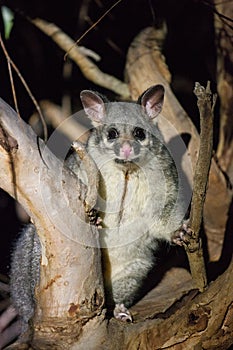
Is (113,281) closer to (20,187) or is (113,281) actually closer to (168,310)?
(168,310)

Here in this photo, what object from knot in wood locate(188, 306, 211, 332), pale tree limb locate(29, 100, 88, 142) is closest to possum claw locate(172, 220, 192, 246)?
knot in wood locate(188, 306, 211, 332)

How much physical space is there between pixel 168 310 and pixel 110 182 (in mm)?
865

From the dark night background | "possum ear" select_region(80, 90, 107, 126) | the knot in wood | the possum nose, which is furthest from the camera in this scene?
the dark night background

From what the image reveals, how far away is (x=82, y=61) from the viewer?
18.0ft

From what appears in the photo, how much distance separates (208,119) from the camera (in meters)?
2.59

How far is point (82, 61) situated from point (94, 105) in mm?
1592

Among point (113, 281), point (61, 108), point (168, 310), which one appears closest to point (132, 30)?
point (61, 108)

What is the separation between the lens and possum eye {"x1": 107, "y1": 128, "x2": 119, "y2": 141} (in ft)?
12.5

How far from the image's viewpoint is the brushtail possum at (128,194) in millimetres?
3711

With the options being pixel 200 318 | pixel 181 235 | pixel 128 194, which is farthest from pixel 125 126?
pixel 200 318

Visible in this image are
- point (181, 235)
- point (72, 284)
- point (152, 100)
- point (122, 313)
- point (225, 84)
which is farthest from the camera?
point (225, 84)

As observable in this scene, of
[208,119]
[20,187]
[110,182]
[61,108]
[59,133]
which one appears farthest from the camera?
[61,108]

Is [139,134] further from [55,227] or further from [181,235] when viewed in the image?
[55,227]

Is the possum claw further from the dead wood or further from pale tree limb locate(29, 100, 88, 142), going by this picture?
pale tree limb locate(29, 100, 88, 142)
